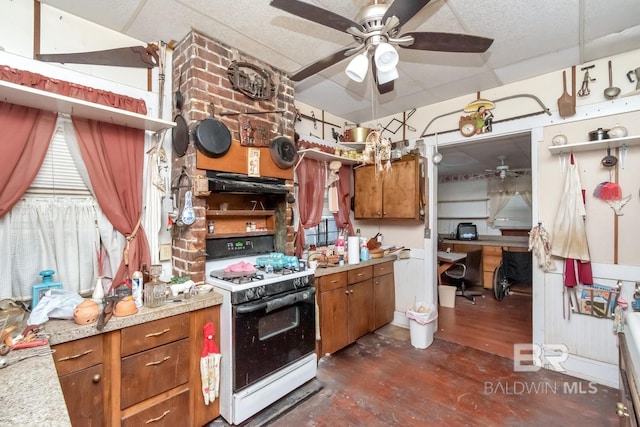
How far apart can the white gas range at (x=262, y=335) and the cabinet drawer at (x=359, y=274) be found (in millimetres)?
681

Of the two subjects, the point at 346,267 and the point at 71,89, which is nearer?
the point at 71,89

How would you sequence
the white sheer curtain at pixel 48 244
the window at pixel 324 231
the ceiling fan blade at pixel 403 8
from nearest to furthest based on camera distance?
1. the ceiling fan blade at pixel 403 8
2. the white sheer curtain at pixel 48 244
3. the window at pixel 324 231

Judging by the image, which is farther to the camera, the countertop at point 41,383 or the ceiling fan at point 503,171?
the ceiling fan at point 503,171

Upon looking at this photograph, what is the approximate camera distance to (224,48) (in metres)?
2.20

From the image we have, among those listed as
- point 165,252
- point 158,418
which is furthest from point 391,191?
point 158,418

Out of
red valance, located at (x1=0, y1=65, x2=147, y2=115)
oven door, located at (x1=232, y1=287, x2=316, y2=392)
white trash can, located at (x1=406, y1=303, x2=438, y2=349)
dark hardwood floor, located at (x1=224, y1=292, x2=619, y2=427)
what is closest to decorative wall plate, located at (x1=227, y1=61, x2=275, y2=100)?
red valance, located at (x1=0, y1=65, x2=147, y2=115)

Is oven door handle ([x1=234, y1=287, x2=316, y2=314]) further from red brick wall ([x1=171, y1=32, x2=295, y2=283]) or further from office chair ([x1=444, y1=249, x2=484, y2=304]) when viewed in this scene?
office chair ([x1=444, y1=249, x2=484, y2=304])

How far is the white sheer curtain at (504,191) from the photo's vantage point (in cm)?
577

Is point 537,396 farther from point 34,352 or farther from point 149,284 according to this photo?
point 34,352

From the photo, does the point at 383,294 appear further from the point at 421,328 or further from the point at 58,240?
the point at 58,240

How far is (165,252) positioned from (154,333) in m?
0.70

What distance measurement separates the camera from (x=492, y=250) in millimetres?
5164

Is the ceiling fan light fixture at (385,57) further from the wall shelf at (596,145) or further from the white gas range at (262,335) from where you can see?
the wall shelf at (596,145)

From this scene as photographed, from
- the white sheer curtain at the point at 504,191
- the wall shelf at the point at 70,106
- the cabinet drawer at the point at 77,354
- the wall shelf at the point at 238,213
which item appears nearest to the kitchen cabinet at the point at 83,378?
the cabinet drawer at the point at 77,354
